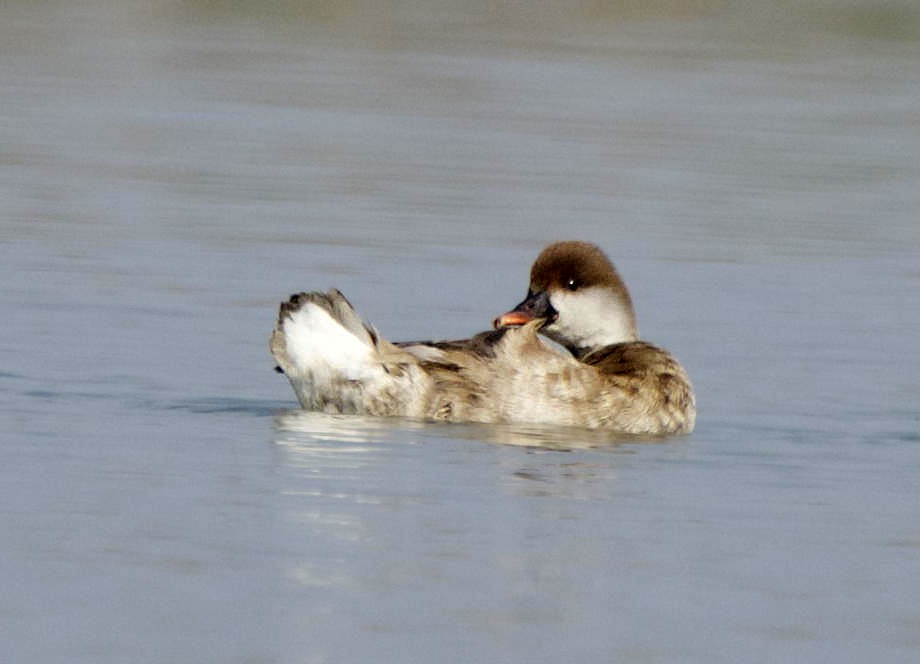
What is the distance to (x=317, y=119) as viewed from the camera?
2020 centimetres

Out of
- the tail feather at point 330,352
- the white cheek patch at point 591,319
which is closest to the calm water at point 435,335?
the tail feather at point 330,352

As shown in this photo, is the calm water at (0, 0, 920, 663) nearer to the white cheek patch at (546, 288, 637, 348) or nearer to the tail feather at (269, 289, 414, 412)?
the tail feather at (269, 289, 414, 412)

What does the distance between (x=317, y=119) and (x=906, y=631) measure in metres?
14.1

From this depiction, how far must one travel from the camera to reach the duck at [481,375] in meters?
9.30

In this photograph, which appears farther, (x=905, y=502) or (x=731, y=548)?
(x=905, y=502)

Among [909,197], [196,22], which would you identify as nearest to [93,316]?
[909,197]

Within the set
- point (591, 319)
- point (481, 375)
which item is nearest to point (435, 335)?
point (591, 319)

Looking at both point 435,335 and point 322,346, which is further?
point 435,335

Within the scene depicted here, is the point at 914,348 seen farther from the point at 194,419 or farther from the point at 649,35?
the point at 649,35

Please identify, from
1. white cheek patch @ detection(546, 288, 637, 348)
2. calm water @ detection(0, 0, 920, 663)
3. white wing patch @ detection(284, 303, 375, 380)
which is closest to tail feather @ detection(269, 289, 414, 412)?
white wing patch @ detection(284, 303, 375, 380)

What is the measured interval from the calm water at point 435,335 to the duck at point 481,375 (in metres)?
0.21

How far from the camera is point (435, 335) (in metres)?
11.6

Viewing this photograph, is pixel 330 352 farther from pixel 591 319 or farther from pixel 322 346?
pixel 591 319

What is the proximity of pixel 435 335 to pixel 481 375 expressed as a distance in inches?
83.0
